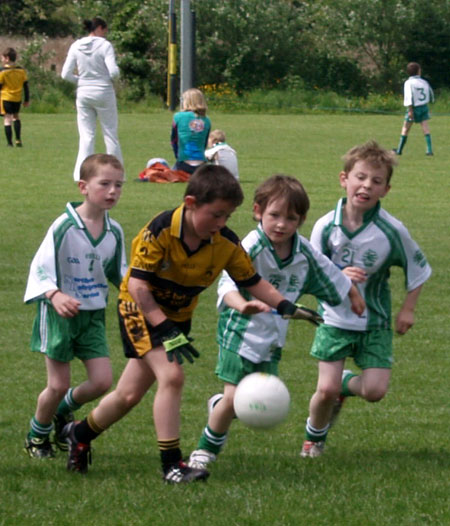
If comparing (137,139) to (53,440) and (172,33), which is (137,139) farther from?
(53,440)

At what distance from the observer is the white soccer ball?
5312 mm

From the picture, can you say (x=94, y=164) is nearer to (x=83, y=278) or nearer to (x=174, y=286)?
(x=83, y=278)

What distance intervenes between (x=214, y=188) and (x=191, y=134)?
13.0 metres

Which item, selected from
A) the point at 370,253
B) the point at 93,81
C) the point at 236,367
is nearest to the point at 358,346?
the point at 370,253

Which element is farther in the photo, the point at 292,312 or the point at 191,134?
the point at 191,134

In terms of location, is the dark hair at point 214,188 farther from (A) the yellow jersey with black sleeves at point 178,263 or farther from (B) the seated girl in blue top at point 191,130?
(B) the seated girl in blue top at point 191,130

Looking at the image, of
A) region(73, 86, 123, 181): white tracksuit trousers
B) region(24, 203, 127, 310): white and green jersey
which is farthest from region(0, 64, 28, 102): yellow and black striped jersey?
region(24, 203, 127, 310): white and green jersey

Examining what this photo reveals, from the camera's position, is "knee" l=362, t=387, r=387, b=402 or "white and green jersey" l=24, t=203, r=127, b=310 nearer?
"white and green jersey" l=24, t=203, r=127, b=310

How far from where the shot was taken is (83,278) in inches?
235

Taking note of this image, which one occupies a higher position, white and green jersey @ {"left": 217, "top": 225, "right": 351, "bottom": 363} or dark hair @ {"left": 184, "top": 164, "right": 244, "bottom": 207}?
dark hair @ {"left": 184, "top": 164, "right": 244, "bottom": 207}

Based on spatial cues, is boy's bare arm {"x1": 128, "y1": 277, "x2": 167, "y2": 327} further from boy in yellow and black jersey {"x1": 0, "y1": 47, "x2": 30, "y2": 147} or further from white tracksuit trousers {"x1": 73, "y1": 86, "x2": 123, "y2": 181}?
boy in yellow and black jersey {"x1": 0, "y1": 47, "x2": 30, "y2": 147}

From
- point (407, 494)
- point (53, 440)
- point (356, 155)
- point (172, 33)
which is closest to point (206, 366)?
point (53, 440)

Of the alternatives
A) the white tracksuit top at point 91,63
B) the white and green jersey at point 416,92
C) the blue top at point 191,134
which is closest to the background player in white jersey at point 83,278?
the blue top at point 191,134

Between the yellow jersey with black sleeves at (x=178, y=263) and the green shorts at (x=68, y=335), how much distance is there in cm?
Answer: 47
